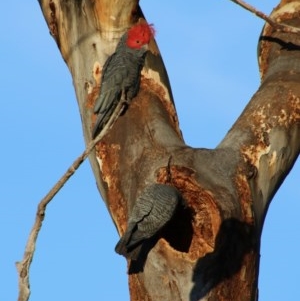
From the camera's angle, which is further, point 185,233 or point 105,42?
point 105,42

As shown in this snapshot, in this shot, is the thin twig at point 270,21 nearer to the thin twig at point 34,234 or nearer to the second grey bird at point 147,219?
Result: the second grey bird at point 147,219

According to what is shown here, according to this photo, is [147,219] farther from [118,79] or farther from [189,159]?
[118,79]

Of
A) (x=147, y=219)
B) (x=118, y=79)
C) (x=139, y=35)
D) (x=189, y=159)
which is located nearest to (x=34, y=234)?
(x=147, y=219)

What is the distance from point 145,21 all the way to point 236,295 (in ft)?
4.29

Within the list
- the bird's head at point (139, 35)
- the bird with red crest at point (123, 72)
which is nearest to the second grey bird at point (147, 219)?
the bird with red crest at point (123, 72)

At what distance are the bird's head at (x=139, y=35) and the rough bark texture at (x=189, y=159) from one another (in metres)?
0.06

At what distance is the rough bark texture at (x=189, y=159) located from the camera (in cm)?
403

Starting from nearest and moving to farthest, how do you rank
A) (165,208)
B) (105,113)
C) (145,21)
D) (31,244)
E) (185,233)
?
(31,244) → (165,208) → (185,233) → (105,113) → (145,21)

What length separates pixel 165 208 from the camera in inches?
153

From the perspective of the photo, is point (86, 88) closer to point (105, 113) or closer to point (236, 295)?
Result: point (105, 113)

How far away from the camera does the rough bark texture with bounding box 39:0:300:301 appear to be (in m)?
4.03

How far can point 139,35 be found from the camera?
184 inches

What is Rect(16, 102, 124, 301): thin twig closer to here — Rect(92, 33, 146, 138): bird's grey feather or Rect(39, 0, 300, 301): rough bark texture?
Rect(39, 0, 300, 301): rough bark texture

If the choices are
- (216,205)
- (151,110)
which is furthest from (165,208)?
(151,110)
